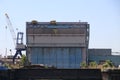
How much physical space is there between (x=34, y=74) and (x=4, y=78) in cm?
546

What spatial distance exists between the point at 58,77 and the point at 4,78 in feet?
30.7

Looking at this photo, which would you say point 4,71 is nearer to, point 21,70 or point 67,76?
point 21,70

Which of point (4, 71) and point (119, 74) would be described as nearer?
point (119, 74)

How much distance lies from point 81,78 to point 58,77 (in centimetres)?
402

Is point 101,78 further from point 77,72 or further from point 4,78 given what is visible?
point 4,78

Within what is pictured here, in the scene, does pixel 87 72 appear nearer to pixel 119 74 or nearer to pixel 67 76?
pixel 67 76

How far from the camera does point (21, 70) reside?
69.2 m

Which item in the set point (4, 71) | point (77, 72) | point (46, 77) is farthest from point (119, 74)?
point (4, 71)

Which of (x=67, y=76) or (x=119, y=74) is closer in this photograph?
(x=119, y=74)

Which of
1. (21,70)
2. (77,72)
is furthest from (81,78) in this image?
(21,70)

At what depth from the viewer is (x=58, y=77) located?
68.6 m

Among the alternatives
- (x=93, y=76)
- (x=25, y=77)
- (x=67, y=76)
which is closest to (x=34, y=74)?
(x=25, y=77)

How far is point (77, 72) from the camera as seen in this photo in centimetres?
6869

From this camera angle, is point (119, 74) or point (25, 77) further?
point (25, 77)
